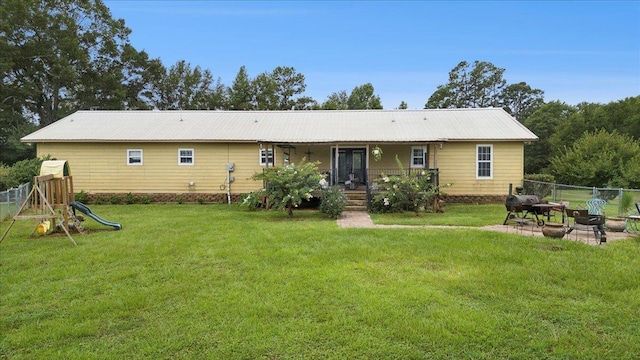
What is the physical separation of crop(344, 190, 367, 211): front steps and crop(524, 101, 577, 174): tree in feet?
89.1

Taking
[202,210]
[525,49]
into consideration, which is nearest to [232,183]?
[202,210]

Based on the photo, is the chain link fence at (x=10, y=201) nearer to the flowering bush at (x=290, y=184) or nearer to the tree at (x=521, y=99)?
the flowering bush at (x=290, y=184)

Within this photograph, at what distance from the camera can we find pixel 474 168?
15898 millimetres

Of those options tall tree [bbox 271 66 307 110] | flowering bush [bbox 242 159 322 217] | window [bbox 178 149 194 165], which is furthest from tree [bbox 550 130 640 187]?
tall tree [bbox 271 66 307 110]

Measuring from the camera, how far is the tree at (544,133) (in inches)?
1390

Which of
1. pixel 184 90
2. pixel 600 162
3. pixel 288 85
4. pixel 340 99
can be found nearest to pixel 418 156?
pixel 600 162

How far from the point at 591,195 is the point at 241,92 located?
30189mm

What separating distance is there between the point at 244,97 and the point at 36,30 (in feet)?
56.8

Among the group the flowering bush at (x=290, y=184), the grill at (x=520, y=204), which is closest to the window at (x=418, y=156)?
the flowering bush at (x=290, y=184)

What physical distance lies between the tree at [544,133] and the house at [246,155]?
21630 millimetres

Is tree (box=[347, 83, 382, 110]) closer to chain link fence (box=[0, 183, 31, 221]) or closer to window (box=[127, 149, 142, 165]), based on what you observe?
window (box=[127, 149, 142, 165])

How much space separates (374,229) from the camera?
9.37m

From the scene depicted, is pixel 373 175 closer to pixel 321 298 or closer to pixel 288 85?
pixel 321 298

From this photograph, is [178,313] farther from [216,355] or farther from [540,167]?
[540,167]
